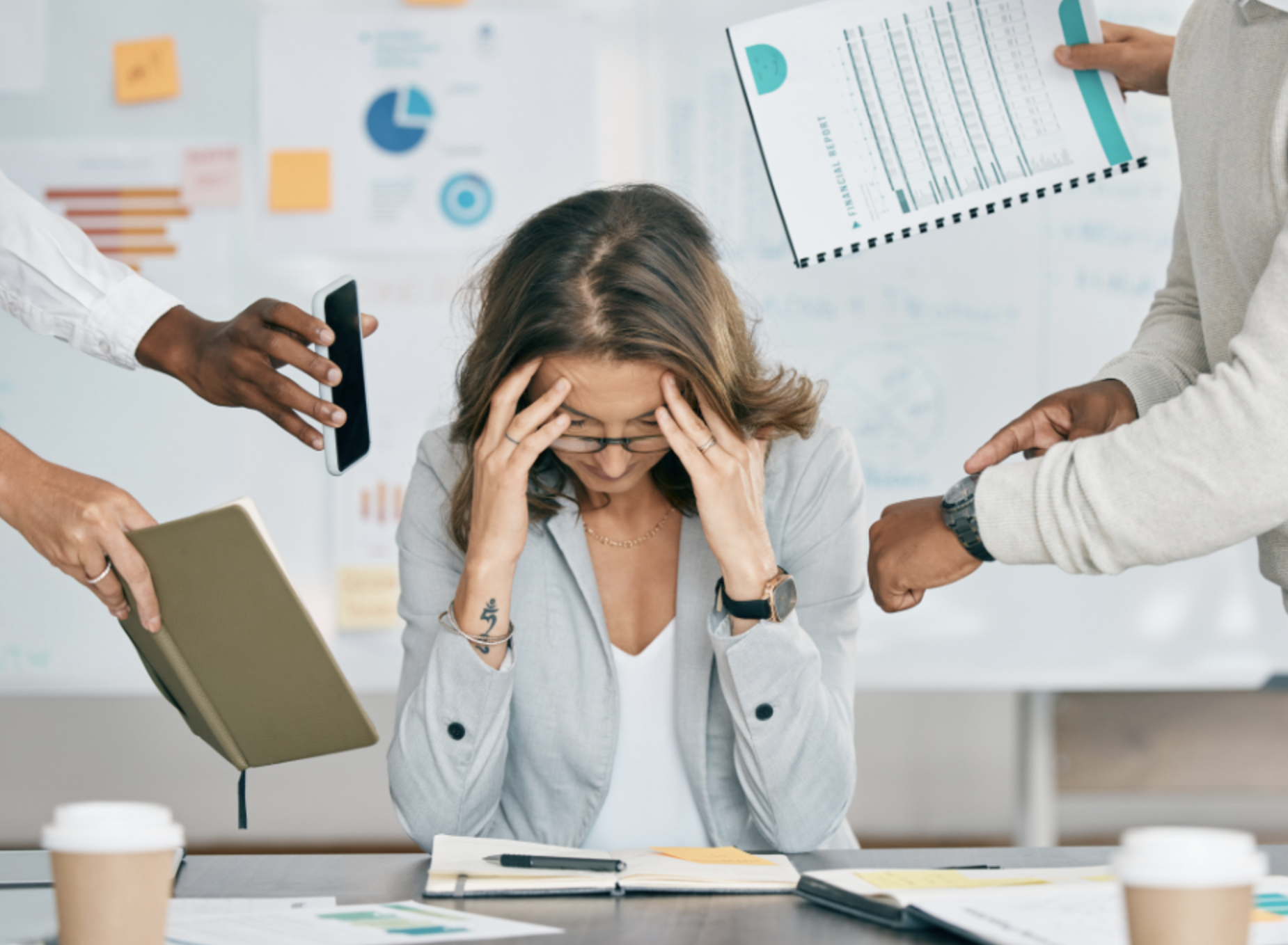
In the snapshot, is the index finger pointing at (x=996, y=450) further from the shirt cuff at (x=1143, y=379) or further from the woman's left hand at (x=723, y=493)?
the woman's left hand at (x=723, y=493)

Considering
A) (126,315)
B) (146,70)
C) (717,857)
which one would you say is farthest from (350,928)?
(146,70)

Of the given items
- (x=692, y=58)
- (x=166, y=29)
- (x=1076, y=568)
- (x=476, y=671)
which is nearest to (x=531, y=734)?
(x=476, y=671)

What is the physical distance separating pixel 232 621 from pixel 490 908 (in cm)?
33

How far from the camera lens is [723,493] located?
1.25 m

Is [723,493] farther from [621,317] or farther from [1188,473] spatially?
[1188,473]

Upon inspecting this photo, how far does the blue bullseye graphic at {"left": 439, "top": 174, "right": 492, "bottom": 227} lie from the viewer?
7.43 feet

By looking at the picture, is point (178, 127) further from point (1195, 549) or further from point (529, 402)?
point (1195, 549)

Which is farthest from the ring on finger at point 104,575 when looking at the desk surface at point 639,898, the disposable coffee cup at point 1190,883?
the disposable coffee cup at point 1190,883

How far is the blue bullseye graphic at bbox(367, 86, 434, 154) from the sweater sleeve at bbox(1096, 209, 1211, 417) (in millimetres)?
1471

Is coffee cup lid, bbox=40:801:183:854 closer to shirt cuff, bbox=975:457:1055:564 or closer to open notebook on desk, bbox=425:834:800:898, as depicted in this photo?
open notebook on desk, bbox=425:834:800:898

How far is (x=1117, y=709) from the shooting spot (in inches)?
96.7

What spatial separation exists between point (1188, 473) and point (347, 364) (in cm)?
85

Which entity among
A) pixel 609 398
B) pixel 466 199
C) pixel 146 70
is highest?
pixel 146 70

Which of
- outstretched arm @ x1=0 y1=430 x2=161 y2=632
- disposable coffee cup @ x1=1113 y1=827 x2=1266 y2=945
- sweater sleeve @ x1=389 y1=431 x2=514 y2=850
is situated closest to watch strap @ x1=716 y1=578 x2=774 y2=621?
sweater sleeve @ x1=389 y1=431 x2=514 y2=850
